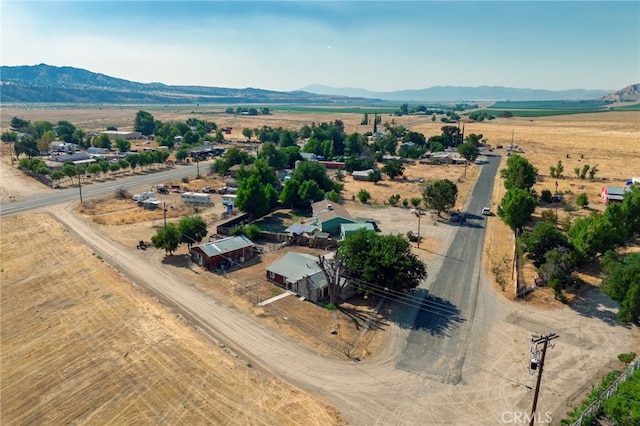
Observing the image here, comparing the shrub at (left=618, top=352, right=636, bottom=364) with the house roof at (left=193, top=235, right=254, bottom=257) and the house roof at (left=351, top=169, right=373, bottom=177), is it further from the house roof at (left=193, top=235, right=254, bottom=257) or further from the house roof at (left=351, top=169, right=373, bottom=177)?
the house roof at (left=351, top=169, right=373, bottom=177)

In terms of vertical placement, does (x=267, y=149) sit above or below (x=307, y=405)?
above

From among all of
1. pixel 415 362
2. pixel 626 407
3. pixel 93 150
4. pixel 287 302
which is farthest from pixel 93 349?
pixel 93 150

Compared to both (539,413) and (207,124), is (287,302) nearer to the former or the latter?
(539,413)

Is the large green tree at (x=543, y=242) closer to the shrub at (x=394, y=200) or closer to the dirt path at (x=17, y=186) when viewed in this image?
the shrub at (x=394, y=200)

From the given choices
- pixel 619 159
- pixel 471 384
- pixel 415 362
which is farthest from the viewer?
pixel 619 159

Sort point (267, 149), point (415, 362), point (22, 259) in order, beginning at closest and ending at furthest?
1. point (415, 362)
2. point (22, 259)
3. point (267, 149)

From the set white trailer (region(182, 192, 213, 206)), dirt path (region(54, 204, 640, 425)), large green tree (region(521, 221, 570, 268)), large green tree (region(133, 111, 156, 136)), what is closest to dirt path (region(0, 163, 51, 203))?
white trailer (region(182, 192, 213, 206))

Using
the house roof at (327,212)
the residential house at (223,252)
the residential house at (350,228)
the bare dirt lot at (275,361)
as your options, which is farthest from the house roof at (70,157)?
the residential house at (350,228)

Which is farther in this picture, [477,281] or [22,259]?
[22,259]
